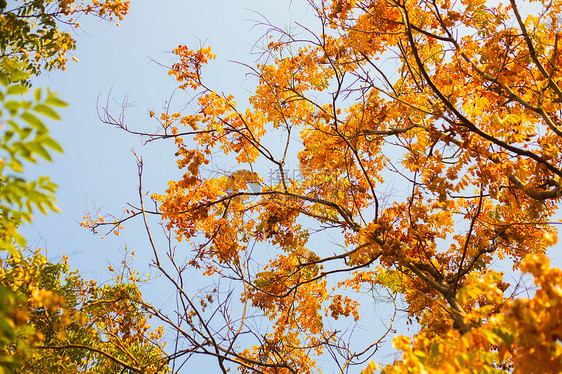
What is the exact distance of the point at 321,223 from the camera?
6059mm

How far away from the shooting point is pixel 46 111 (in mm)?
1698

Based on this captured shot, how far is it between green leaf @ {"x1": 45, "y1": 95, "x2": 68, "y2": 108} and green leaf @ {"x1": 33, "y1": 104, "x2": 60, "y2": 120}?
0.03 meters

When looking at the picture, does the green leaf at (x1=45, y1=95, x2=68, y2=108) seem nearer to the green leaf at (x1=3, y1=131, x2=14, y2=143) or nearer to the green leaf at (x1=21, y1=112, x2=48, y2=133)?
the green leaf at (x1=21, y1=112, x2=48, y2=133)

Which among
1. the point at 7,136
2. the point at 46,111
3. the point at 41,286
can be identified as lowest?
the point at 7,136

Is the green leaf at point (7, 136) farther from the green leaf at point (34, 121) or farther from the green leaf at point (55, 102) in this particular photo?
the green leaf at point (55, 102)

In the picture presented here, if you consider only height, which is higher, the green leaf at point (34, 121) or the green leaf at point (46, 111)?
the green leaf at point (46, 111)

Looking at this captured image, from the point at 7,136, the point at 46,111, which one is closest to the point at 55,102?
the point at 46,111

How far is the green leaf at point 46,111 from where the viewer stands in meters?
1.68

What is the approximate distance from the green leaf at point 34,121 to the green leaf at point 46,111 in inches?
2.0

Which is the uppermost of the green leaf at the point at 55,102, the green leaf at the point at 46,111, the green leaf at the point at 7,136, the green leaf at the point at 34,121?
the green leaf at the point at 55,102

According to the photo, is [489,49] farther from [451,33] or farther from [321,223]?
[321,223]

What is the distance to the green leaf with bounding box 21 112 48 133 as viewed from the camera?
5.40 feet

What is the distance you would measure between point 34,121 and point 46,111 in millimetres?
76

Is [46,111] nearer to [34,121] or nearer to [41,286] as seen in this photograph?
[34,121]
